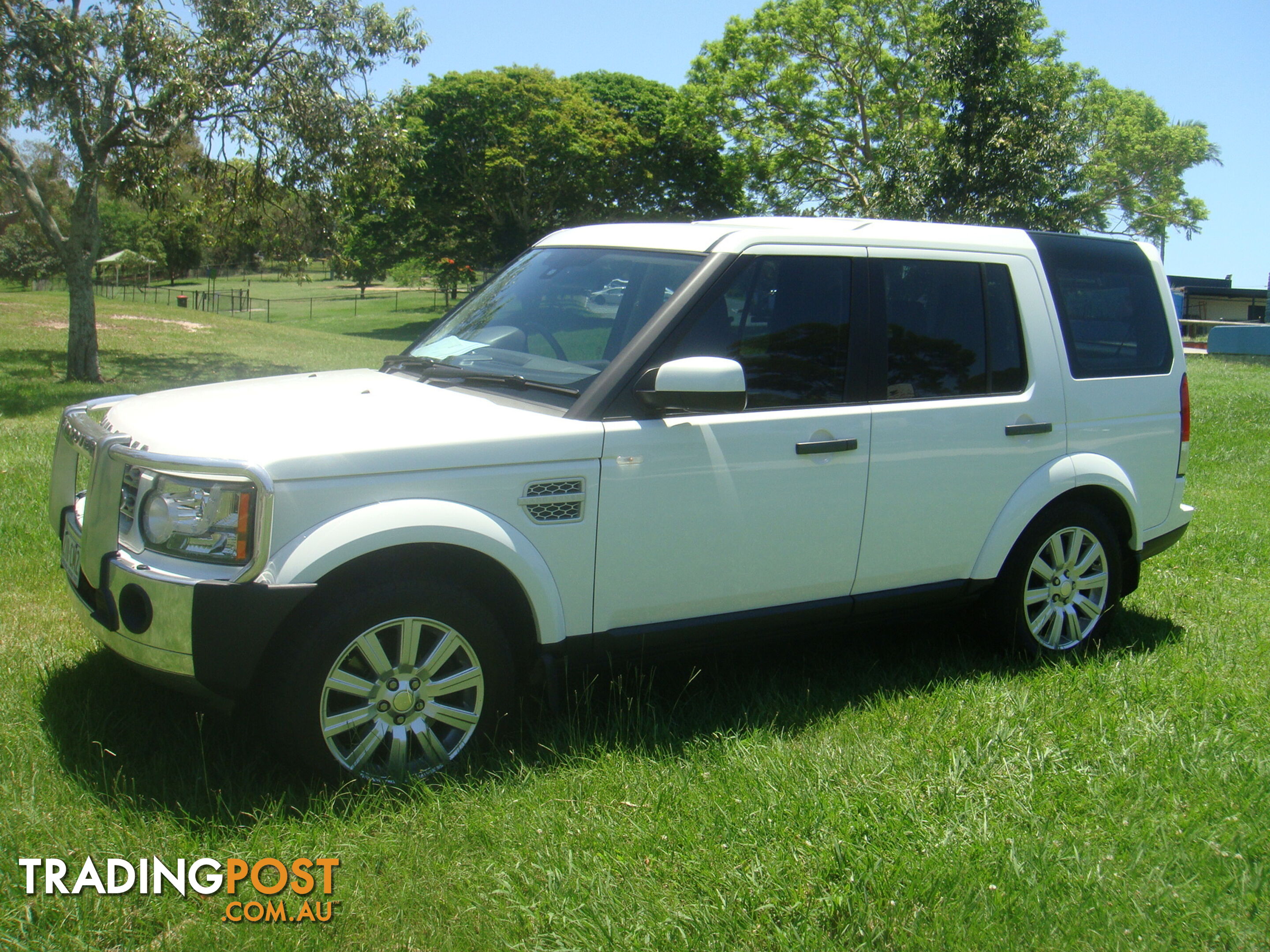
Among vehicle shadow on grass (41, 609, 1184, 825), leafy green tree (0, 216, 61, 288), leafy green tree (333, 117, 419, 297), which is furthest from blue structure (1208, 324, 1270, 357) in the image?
leafy green tree (0, 216, 61, 288)

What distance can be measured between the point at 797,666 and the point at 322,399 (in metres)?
2.47

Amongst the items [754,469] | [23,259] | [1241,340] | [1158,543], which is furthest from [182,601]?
[23,259]

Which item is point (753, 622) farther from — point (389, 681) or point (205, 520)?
point (205, 520)

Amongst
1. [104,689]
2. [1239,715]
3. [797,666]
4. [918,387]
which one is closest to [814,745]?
[797,666]

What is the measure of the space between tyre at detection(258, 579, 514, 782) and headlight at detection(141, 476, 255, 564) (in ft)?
1.06

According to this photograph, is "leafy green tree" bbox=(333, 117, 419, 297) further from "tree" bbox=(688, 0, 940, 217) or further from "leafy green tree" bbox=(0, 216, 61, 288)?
"leafy green tree" bbox=(0, 216, 61, 288)

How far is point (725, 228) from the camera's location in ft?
14.5

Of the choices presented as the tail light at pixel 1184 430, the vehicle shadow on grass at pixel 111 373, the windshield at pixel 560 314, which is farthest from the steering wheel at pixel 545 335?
the vehicle shadow on grass at pixel 111 373

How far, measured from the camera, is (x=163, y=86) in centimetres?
1678

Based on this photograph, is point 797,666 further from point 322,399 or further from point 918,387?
point 322,399

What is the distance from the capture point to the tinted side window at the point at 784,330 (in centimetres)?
409

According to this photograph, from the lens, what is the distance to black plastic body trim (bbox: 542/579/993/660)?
3.90 metres

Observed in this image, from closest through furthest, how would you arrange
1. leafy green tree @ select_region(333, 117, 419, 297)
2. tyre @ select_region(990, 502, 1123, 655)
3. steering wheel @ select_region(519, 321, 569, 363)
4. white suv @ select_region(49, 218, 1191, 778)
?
white suv @ select_region(49, 218, 1191, 778), steering wheel @ select_region(519, 321, 569, 363), tyre @ select_region(990, 502, 1123, 655), leafy green tree @ select_region(333, 117, 419, 297)

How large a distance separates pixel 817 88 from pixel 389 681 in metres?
40.6
